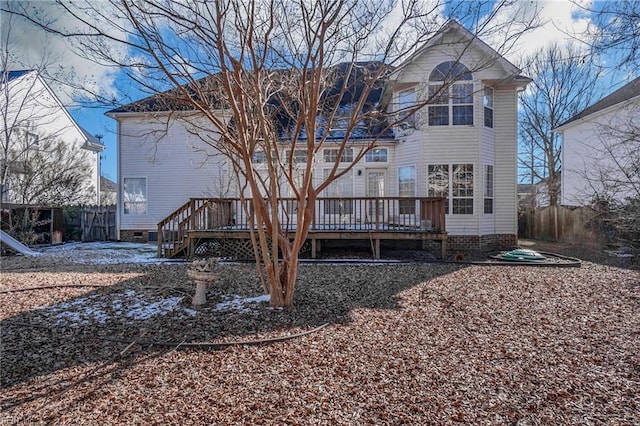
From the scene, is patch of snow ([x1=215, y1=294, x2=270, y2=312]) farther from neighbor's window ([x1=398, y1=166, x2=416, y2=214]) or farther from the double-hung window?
the double-hung window

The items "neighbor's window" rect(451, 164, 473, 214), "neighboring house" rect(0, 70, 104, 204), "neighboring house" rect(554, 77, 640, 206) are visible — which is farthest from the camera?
"neighboring house" rect(0, 70, 104, 204)

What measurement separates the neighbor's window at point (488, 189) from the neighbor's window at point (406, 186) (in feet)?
7.50

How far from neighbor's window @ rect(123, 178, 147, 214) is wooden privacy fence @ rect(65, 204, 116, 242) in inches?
61.0

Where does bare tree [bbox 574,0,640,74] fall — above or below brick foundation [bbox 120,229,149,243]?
above

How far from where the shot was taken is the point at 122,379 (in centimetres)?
302

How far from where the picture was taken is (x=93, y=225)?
1537 centimetres

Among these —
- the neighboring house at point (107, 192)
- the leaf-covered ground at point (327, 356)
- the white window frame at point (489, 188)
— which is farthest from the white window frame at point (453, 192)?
the neighboring house at point (107, 192)

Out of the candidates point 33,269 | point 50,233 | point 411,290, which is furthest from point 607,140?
point 50,233

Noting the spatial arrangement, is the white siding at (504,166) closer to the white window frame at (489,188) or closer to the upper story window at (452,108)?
the white window frame at (489,188)

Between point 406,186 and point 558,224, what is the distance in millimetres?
7264

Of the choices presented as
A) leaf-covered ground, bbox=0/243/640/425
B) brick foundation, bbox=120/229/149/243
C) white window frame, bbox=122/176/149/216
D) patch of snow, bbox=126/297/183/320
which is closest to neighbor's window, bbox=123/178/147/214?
white window frame, bbox=122/176/149/216

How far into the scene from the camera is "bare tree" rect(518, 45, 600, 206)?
A: 763 inches

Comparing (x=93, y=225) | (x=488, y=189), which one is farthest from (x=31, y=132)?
(x=488, y=189)

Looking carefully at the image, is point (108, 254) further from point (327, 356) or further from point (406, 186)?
point (327, 356)
